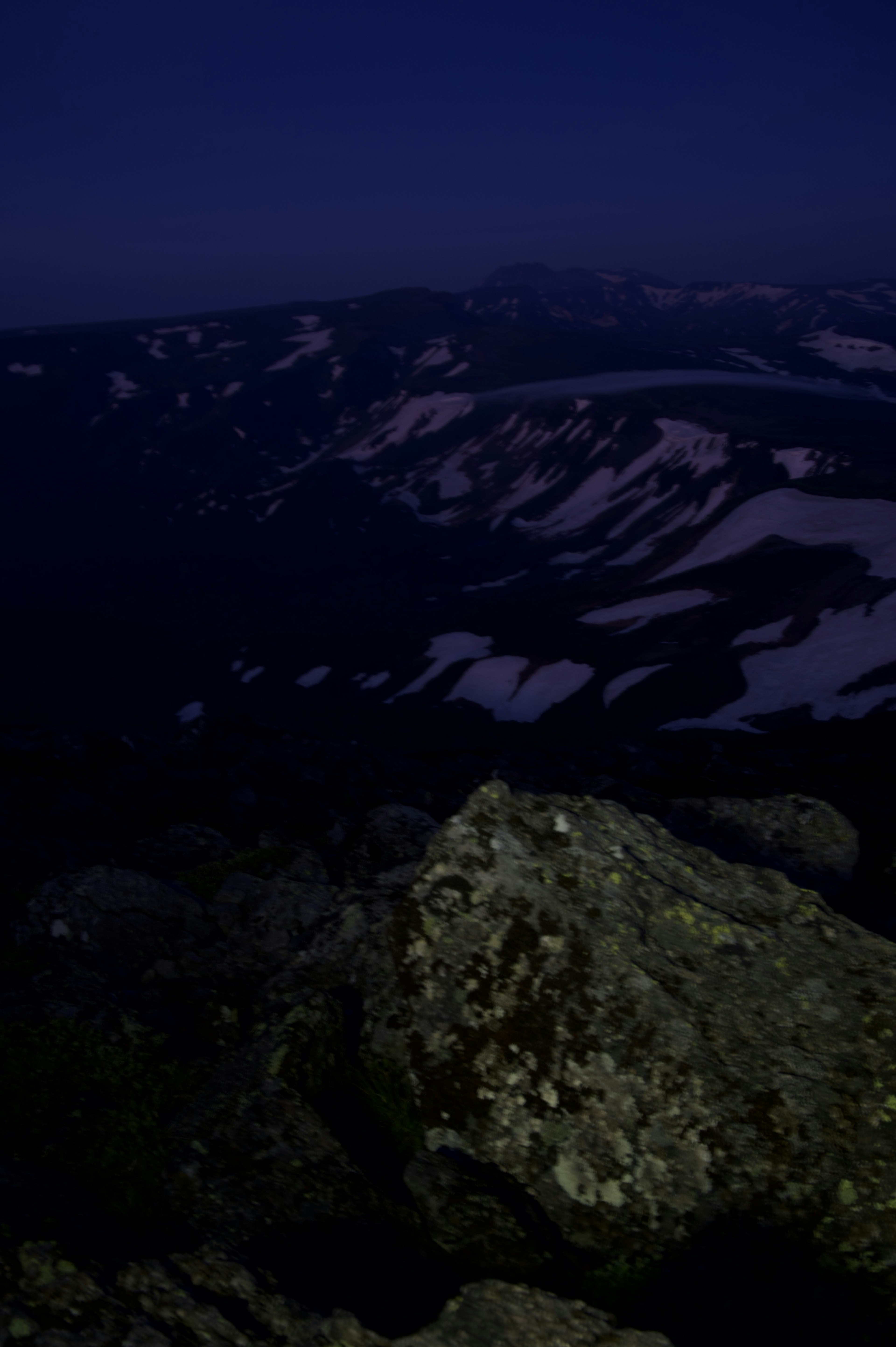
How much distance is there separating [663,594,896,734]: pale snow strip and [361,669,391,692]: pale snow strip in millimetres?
34129

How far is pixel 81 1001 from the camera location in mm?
9664

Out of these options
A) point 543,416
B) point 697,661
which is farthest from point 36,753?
point 543,416

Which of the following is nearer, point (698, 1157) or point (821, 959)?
point (698, 1157)

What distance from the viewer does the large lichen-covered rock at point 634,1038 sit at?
22.7 ft

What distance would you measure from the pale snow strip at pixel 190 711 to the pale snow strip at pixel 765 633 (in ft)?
184

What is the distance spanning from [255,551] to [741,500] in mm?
94536

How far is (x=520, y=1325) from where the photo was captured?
5.76 metres

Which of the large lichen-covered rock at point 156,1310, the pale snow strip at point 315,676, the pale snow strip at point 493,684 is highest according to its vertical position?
the large lichen-covered rock at point 156,1310

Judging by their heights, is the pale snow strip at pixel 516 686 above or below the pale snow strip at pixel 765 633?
below

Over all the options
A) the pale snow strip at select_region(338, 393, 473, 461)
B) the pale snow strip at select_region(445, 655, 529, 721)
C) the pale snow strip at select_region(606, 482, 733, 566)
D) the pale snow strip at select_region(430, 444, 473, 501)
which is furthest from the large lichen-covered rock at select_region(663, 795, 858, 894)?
the pale snow strip at select_region(338, 393, 473, 461)

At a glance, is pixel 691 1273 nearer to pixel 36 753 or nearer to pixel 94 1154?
pixel 94 1154

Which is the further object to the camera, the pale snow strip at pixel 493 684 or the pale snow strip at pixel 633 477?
the pale snow strip at pixel 633 477

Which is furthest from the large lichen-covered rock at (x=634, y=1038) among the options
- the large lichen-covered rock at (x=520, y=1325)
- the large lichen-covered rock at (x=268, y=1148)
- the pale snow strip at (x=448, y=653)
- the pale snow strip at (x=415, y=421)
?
the pale snow strip at (x=415, y=421)

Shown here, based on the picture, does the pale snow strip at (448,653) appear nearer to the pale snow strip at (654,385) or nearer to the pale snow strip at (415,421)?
the pale snow strip at (654,385)
